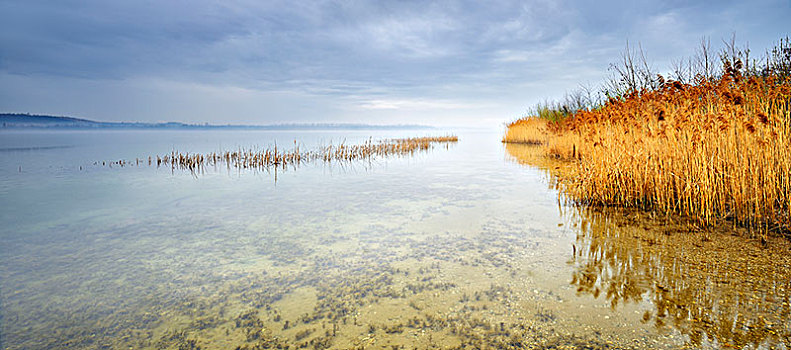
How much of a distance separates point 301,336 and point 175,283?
155 centimetres

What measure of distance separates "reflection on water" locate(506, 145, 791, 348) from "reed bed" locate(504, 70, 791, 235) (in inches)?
16.2

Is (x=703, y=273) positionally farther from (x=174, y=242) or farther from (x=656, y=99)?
(x=174, y=242)

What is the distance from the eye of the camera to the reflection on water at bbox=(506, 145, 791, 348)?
7.36 feet

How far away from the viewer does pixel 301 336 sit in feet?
7.50

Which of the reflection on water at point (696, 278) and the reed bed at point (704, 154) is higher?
the reed bed at point (704, 154)

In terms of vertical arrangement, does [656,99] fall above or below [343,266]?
above

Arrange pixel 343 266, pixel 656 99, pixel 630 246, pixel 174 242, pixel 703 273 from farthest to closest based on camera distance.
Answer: pixel 656 99 → pixel 174 242 → pixel 630 246 → pixel 343 266 → pixel 703 273

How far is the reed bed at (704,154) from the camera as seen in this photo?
155 inches

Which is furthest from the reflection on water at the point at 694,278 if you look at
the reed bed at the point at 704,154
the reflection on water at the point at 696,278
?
the reed bed at the point at 704,154

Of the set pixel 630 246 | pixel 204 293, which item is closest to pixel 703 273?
pixel 630 246

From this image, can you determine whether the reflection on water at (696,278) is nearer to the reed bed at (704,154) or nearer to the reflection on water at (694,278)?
the reflection on water at (694,278)

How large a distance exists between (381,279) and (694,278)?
2513mm

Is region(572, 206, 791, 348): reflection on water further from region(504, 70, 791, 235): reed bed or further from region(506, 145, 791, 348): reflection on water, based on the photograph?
region(504, 70, 791, 235): reed bed

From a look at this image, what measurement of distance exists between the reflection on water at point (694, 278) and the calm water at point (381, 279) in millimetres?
16
